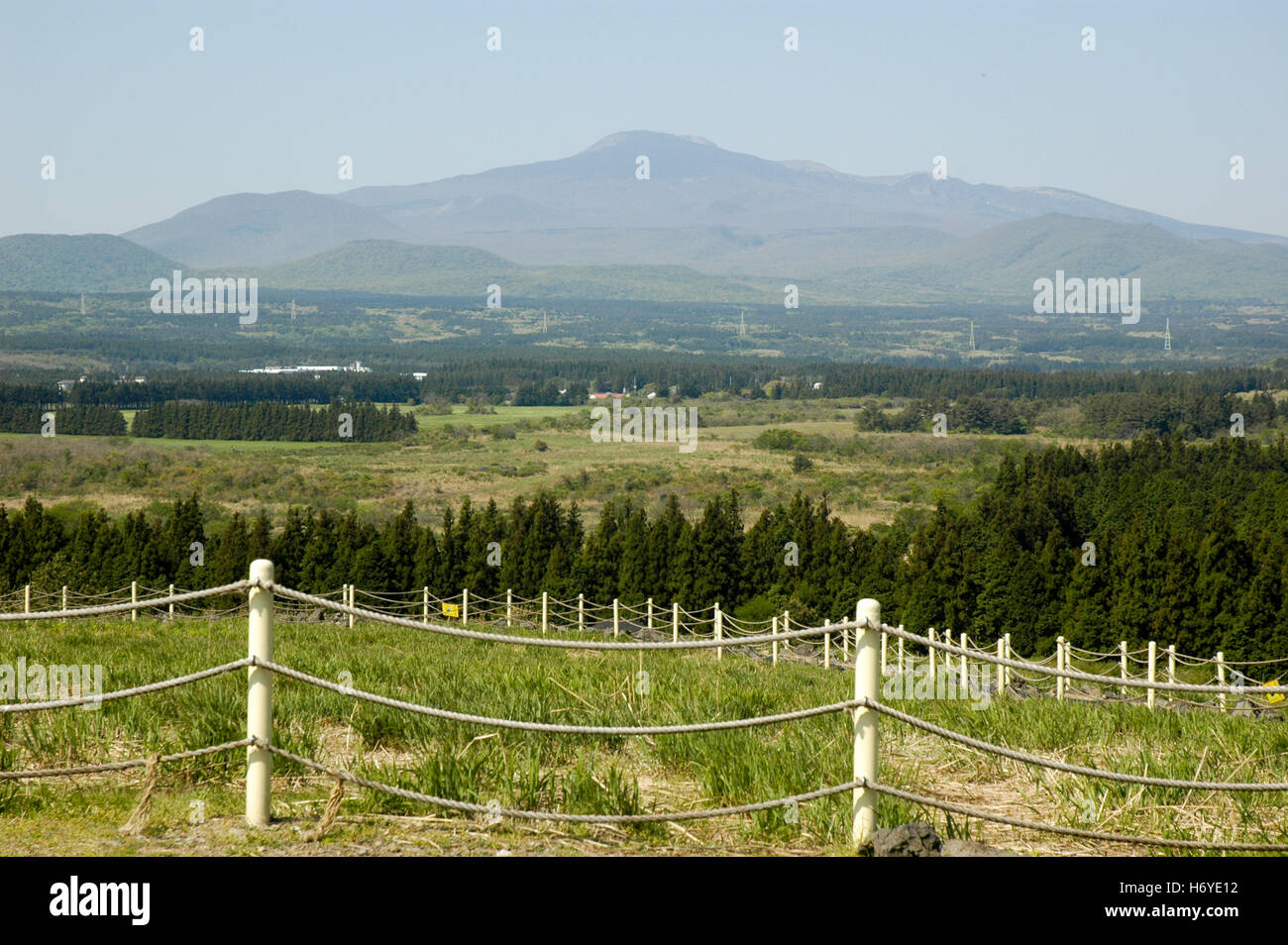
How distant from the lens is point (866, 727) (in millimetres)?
5609

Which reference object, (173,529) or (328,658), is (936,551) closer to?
(173,529)

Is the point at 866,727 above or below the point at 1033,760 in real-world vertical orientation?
above

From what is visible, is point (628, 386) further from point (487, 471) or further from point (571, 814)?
point (571, 814)

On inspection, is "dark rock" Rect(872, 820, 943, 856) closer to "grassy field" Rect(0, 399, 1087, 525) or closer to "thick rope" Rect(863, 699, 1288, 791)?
"thick rope" Rect(863, 699, 1288, 791)

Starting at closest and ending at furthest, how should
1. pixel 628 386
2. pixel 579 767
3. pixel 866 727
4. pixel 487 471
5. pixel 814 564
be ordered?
pixel 866 727 → pixel 579 767 → pixel 814 564 → pixel 487 471 → pixel 628 386

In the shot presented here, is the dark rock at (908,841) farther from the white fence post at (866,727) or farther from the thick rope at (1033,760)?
the thick rope at (1033,760)

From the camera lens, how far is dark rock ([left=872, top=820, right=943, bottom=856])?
17.6ft

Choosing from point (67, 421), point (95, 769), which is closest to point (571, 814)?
point (95, 769)

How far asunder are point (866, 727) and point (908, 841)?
47 centimetres

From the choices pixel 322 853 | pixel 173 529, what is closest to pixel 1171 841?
pixel 322 853

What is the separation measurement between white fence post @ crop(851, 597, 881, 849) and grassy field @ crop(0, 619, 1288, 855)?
0.45 ft

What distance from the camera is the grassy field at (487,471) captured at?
8288cm
